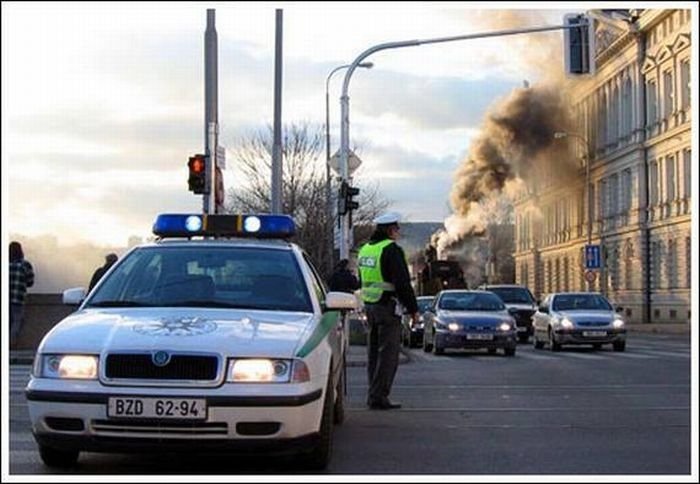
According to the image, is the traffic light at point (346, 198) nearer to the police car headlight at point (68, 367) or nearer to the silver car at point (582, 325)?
the silver car at point (582, 325)

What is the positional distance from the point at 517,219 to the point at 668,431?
8800 cm

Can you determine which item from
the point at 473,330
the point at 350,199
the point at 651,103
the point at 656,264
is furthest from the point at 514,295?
the point at 651,103

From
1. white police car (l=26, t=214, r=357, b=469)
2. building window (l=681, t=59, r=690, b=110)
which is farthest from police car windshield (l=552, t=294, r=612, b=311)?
building window (l=681, t=59, r=690, b=110)

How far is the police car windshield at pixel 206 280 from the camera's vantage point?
8070 millimetres

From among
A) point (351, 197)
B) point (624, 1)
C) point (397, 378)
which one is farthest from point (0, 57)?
point (351, 197)

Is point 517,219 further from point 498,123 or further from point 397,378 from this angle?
point 397,378

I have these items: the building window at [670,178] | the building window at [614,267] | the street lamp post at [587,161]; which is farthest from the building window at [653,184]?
the building window at [614,267]

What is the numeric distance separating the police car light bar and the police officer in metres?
2.20

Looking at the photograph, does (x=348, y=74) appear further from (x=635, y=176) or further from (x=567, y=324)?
(x=635, y=176)

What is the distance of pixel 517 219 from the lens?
96.8 metres

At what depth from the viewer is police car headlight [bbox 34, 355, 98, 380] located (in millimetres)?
6902

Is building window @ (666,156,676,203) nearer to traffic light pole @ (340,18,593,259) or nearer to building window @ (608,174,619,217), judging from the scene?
building window @ (608,174,619,217)

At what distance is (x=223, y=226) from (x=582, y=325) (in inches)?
680

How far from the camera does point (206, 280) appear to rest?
8234mm
